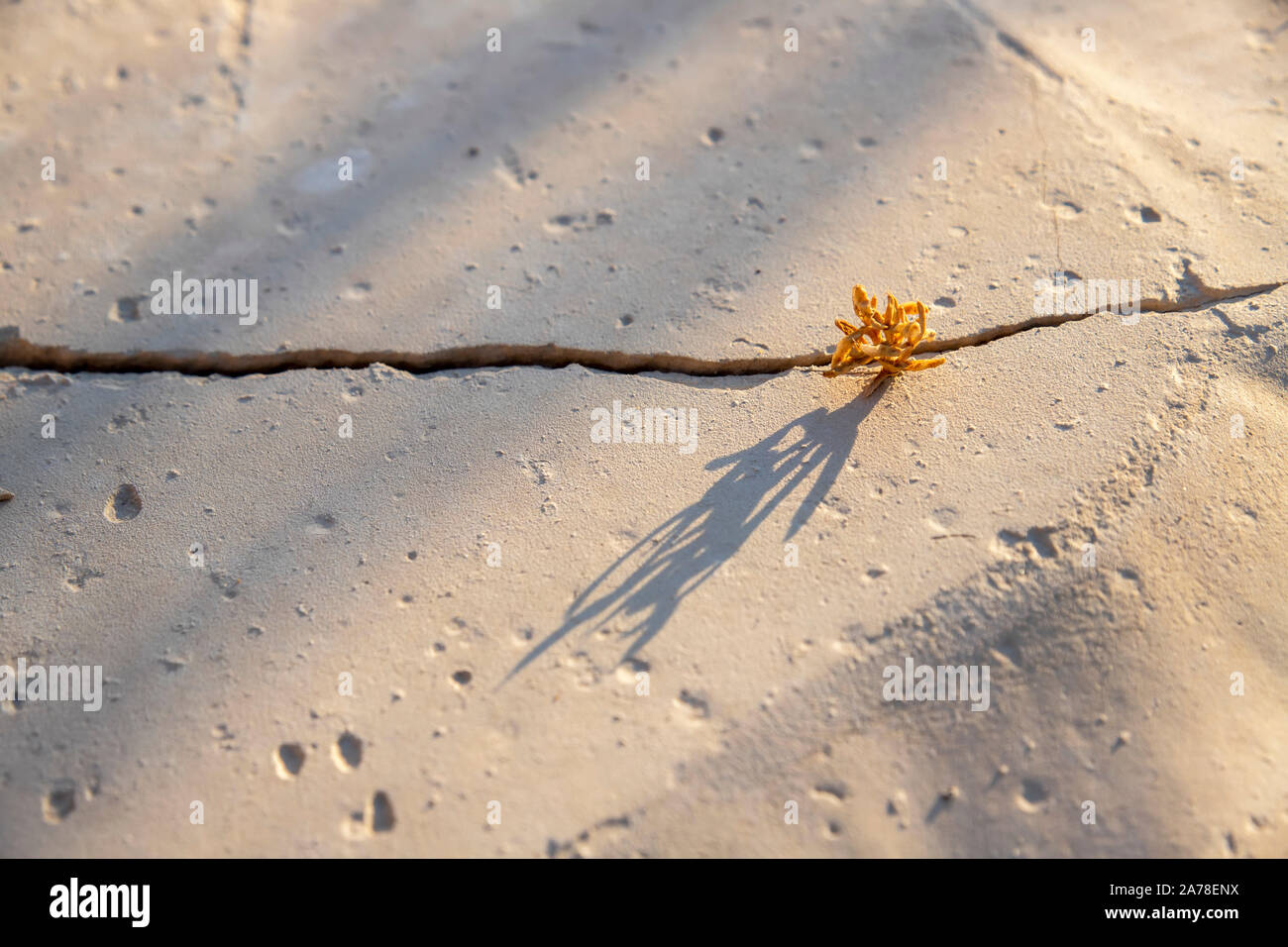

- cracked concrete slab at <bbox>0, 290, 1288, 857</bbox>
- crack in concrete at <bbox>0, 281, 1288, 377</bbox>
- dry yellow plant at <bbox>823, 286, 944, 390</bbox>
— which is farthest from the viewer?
crack in concrete at <bbox>0, 281, 1288, 377</bbox>

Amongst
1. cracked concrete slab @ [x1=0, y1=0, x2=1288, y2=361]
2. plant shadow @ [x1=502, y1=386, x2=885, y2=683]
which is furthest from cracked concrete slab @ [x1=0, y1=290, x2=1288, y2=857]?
cracked concrete slab @ [x1=0, y1=0, x2=1288, y2=361]

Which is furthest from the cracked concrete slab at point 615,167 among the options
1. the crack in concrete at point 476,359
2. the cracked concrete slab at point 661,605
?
the cracked concrete slab at point 661,605

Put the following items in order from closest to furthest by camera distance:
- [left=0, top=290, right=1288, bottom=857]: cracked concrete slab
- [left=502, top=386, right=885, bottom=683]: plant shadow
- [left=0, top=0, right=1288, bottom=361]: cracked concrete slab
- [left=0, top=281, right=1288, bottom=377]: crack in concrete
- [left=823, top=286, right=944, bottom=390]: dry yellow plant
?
[left=0, top=290, right=1288, bottom=857]: cracked concrete slab, [left=502, top=386, right=885, bottom=683]: plant shadow, [left=823, top=286, right=944, bottom=390]: dry yellow plant, [left=0, top=281, right=1288, bottom=377]: crack in concrete, [left=0, top=0, right=1288, bottom=361]: cracked concrete slab

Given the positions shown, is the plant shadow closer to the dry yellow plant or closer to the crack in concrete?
the dry yellow plant

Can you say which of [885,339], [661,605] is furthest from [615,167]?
[661,605]

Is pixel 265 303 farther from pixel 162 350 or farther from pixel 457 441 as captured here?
pixel 457 441

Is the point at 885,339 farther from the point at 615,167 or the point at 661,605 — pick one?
the point at 615,167
